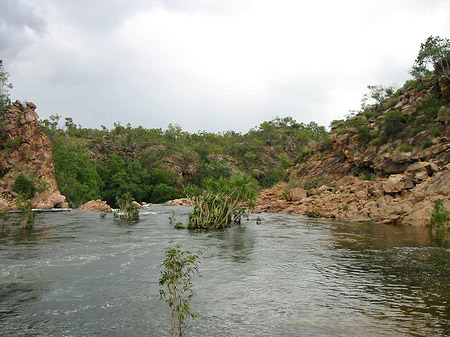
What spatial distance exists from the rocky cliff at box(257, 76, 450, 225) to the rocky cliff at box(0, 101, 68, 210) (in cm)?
2853

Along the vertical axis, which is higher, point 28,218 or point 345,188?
point 345,188

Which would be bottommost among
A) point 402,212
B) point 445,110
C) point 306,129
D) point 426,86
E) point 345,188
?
point 402,212

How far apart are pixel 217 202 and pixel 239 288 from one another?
15.5m

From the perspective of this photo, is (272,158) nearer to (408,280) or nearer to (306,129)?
(306,129)

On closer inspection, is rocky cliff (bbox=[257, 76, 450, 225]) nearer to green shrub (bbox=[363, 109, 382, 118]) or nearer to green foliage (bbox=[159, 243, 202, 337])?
green shrub (bbox=[363, 109, 382, 118])

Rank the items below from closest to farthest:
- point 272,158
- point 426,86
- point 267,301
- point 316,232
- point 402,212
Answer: point 267,301 < point 316,232 < point 402,212 < point 426,86 < point 272,158

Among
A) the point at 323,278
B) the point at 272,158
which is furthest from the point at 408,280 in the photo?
the point at 272,158

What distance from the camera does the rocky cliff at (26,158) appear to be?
47875 millimetres

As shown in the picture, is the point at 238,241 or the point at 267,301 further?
the point at 238,241

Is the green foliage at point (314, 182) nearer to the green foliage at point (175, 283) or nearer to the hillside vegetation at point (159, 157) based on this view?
the hillside vegetation at point (159, 157)

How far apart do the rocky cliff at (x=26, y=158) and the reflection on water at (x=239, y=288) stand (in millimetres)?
30372

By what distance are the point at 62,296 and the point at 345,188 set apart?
122 ft

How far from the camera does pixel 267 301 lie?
33.3ft

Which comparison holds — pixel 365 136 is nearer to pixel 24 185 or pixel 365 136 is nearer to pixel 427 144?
pixel 427 144
